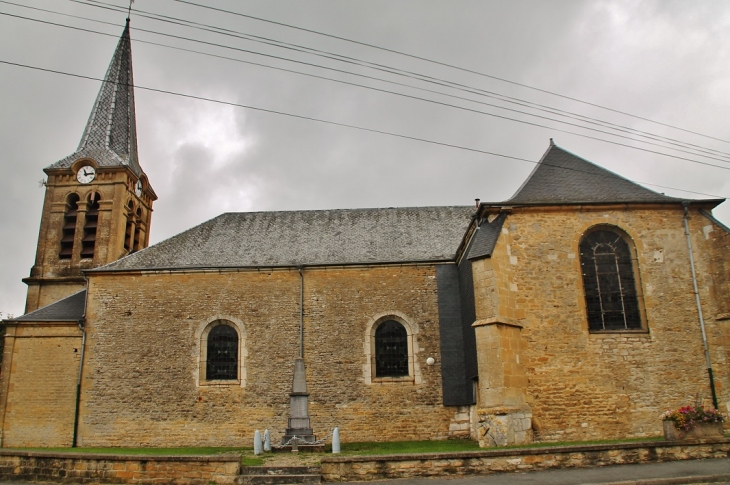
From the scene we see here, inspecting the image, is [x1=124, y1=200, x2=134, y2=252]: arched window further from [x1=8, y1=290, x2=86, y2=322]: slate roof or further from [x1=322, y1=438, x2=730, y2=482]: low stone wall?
[x1=322, y1=438, x2=730, y2=482]: low stone wall

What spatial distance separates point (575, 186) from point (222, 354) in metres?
10.7

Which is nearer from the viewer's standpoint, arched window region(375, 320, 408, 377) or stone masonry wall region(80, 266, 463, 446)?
stone masonry wall region(80, 266, 463, 446)

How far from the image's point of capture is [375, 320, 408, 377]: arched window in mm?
16719

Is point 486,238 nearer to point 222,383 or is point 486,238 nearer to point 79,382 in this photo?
point 222,383

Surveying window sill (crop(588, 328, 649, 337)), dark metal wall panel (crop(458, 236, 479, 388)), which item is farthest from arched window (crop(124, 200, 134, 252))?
window sill (crop(588, 328, 649, 337))

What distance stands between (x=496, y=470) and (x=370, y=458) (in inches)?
76.2

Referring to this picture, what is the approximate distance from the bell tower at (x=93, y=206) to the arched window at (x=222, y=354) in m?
6.45

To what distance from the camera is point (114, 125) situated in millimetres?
24375

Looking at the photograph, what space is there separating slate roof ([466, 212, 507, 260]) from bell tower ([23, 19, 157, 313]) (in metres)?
13.7

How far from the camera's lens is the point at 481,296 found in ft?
42.9

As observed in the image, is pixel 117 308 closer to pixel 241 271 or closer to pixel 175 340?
pixel 175 340

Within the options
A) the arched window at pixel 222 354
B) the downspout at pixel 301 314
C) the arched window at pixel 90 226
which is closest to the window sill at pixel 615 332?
the downspout at pixel 301 314

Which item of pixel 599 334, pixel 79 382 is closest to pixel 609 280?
pixel 599 334

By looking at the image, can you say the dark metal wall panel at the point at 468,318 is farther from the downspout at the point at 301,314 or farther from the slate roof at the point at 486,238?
the downspout at the point at 301,314
